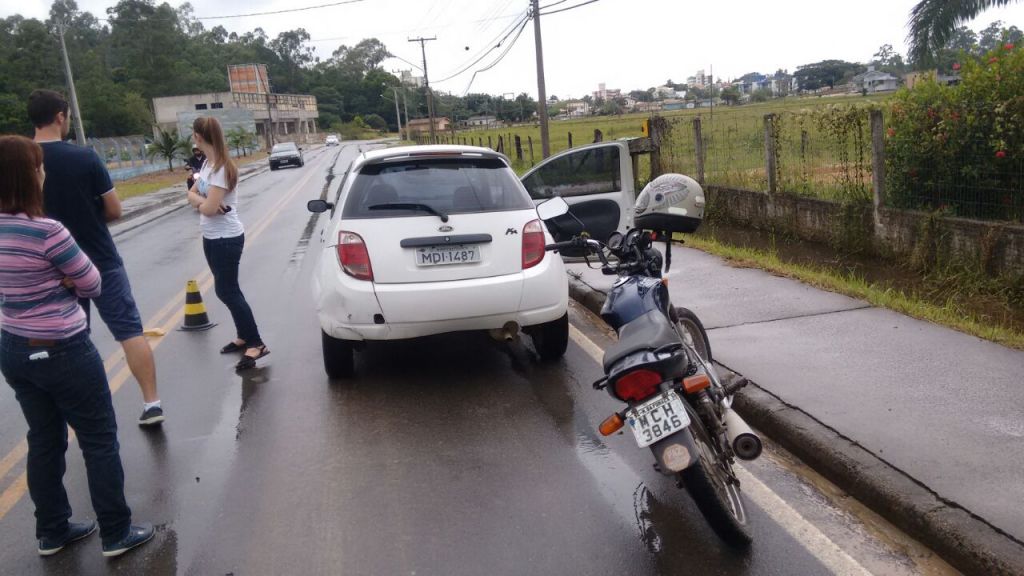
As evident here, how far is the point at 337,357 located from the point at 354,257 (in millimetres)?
835

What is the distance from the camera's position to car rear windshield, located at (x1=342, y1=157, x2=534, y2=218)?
5.53m

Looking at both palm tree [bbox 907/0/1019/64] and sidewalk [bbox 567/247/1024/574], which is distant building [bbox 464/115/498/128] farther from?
sidewalk [bbox 567/247/1024/574]

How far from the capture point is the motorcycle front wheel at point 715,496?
10.3 feet

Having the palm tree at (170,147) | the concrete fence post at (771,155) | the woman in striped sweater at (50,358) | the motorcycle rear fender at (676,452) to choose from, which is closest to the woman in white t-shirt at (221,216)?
the woman in striped sweater at (50,358)

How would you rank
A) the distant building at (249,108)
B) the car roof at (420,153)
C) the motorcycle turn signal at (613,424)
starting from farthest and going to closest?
the distant building at (249,108)
the car roof at (420,153)
the motorcycle turn signal at (613,424)

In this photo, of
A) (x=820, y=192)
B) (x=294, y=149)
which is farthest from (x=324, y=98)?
(x=820, y=192)

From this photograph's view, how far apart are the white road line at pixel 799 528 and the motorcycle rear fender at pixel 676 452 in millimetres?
770

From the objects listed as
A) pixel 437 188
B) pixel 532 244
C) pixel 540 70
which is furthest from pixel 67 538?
pixel 540 70

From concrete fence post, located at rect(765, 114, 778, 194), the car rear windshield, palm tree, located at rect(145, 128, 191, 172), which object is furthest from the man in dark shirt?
palm tree, located at rect(145, 128, 191, 172)

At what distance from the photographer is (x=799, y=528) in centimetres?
352

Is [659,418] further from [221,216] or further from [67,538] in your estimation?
[221,216]

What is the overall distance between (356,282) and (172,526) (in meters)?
1.96

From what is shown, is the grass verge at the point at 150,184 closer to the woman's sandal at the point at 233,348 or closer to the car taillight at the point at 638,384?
the woman's sandal at the point at 233,348

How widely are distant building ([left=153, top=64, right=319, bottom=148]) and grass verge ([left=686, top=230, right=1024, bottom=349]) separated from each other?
71394 millimetres
